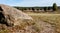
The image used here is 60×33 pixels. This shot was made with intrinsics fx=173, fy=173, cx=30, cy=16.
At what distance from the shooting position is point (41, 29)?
46.2 ft

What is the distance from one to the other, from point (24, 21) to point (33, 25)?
2.91 ft

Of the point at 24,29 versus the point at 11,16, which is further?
the point at 11,16

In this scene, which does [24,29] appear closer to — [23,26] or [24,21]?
[23,26]

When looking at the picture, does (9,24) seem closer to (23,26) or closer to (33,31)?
(23,26)

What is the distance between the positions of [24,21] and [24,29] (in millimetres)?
1629

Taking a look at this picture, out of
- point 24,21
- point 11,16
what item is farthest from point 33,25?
point 11,16

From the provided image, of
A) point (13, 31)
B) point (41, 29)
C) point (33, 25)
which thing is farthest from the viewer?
point (33, 25)

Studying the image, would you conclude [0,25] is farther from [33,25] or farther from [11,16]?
[33,25]

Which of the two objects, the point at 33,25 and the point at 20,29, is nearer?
the point at 20,29

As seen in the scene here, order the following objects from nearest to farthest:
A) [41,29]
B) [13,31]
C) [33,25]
A: 1. [13,31]
2. [41,29]
3. [33,25]

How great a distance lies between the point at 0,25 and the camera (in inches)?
554

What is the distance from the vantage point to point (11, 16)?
48.6 feet

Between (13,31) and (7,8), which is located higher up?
(7,8)

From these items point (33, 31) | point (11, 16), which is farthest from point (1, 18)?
point (33, 31)
